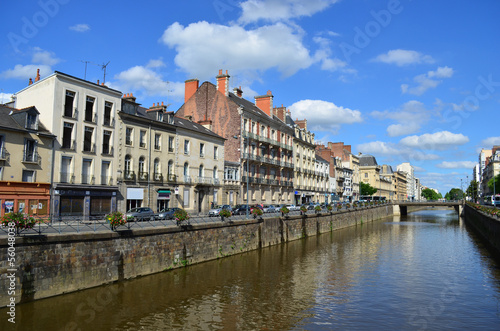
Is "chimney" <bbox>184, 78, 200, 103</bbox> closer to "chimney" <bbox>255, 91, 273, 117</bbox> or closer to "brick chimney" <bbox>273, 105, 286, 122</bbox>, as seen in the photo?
"chimney" <bbox>255, 91, 273, 117</bbox>

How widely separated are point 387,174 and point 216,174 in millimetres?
142830

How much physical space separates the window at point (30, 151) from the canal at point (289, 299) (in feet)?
54.7

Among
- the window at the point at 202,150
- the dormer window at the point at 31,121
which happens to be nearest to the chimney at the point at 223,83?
the window at the point at 202,150

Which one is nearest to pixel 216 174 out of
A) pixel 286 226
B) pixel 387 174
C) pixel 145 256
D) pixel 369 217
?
pixel 286 226

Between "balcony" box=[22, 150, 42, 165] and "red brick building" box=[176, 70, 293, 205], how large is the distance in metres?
25.7

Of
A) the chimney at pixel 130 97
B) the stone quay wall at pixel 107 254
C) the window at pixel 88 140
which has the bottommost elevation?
the stone quay wall at pixel 107 254

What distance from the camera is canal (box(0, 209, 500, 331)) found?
1523cm

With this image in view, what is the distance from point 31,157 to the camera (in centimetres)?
3117

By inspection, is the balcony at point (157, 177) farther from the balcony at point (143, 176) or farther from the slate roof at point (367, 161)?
the slate roof at point (367, 161)

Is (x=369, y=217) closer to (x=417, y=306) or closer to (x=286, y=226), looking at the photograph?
(x=286, y=226)

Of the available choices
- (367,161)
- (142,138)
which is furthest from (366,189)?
(142,138)

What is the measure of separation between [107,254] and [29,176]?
636 inches

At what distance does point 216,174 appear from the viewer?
51875mm

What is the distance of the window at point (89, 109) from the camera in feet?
119
